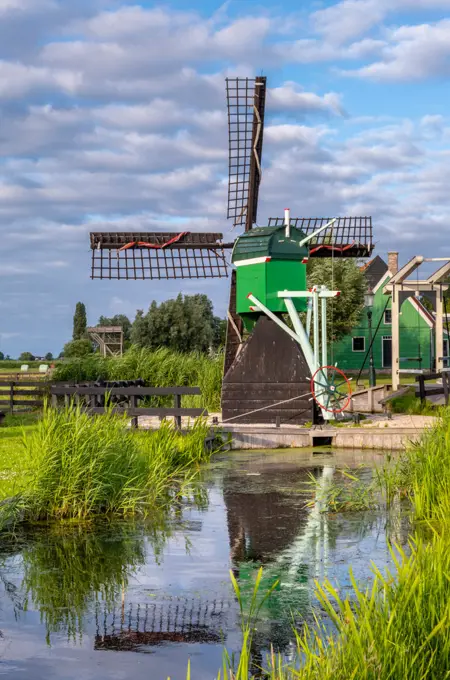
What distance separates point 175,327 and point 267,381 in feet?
113

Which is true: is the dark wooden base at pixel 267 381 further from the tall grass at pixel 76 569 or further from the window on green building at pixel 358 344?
the window on green building at pixel 358 344

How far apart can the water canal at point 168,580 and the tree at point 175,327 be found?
139 ft

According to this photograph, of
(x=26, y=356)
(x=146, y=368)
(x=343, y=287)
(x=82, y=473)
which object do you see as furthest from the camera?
(x=26, y=356)

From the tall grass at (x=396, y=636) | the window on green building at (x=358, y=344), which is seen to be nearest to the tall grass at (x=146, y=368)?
the tall grass at (x=396, y=636)

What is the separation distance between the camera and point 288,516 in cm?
1143

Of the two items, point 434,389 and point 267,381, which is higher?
point 267,381

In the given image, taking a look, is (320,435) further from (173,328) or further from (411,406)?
(173,328)

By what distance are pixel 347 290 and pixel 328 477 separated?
3020 cm

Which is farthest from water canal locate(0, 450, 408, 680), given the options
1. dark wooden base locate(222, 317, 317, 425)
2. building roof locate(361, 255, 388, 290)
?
building roof locate(361, 255, 388, 290)

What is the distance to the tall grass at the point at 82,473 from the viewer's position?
10.9 metres

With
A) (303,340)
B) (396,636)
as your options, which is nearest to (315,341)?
(303,340)

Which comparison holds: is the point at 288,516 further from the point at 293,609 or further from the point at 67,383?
the point at 67,383

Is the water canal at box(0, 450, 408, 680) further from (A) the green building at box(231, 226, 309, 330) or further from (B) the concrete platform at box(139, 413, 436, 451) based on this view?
(A) the green building at box(231, 226, 309, 330)

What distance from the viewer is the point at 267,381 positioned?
21328mm
